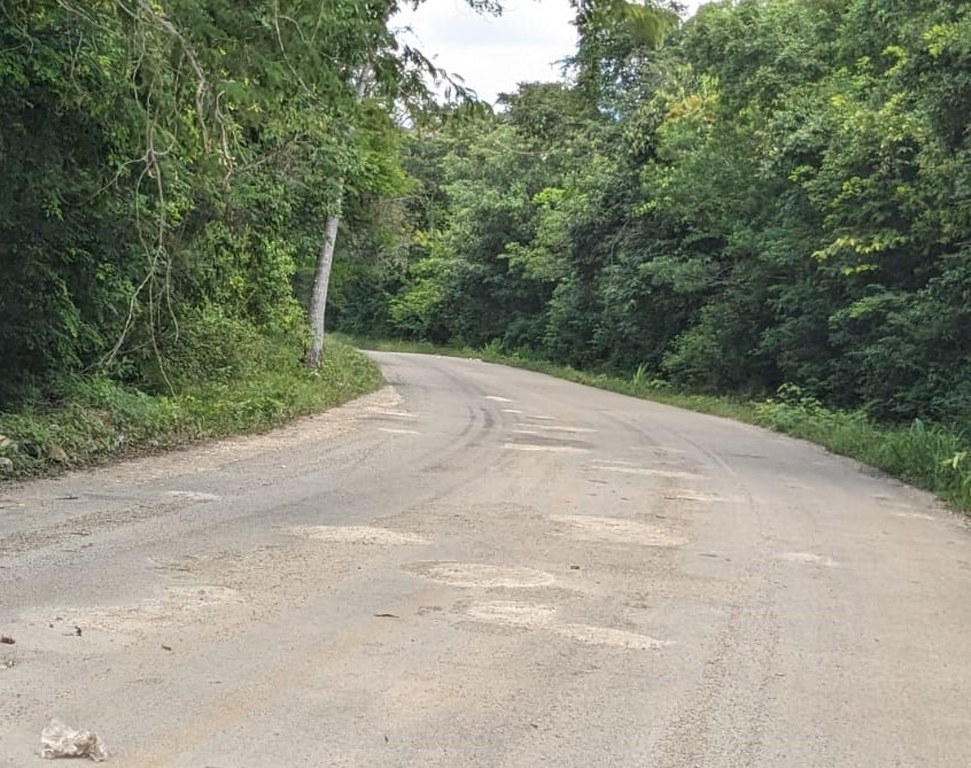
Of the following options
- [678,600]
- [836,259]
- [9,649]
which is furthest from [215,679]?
[836,259]

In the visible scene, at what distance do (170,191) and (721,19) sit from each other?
1932 centimetres

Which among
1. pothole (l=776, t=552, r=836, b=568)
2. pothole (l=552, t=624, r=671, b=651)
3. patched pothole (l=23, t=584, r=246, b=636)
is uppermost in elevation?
pothole (l=776, t=552, r=836, b=568)

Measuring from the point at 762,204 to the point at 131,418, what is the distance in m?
20.5

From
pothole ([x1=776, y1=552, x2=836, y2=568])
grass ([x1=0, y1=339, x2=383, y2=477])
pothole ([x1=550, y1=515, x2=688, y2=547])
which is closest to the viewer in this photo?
pothole ([x1=776, y1=552, x2=836, y2=568])

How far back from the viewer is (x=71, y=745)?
373 cm

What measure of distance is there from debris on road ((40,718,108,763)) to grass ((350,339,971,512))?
10.0m

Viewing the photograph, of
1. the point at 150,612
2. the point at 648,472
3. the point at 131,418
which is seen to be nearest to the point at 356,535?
the point at 150,612

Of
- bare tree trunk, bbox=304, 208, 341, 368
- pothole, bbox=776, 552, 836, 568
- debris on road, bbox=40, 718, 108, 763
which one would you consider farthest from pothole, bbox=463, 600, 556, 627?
bare tree trunk, bbox=304, 208, 341, 368

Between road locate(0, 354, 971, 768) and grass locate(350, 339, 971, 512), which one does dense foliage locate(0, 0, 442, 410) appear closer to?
road locate(0, 354, 971, 768)

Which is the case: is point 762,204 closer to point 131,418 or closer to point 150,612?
point 131,418

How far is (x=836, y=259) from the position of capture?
22359mm

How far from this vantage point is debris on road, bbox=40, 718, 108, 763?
3.71 meters

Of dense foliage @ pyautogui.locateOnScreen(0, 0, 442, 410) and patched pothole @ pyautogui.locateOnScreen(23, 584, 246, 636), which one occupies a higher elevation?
dense foliage @ pyautogui.locateOnScreen(0, 0, 442, 410)

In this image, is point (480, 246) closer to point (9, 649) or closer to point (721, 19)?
point (721, 19)
